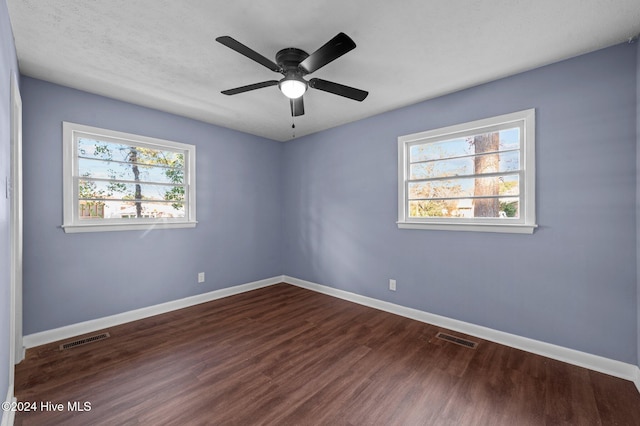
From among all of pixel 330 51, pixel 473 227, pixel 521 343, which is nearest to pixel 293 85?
pixel 330 51

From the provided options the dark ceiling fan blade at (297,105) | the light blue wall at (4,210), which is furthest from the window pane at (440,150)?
the light blue wall at (4,210)

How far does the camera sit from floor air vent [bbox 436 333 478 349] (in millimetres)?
2643

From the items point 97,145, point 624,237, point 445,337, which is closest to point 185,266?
point 97,145

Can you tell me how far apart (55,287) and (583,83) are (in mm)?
5207

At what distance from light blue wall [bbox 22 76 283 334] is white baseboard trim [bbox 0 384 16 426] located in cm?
112

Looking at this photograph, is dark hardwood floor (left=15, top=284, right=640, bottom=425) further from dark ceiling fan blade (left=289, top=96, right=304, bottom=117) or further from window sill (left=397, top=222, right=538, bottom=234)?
dark ceiling fan blade (left=289, top=96, right=304, bottom=117)

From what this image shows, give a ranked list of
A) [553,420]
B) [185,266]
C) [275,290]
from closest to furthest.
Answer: [553,420], [185,266], [275,290]

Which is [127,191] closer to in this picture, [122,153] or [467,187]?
[122,153]

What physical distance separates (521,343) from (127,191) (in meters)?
4.50

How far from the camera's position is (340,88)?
225 cm

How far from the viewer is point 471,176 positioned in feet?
9.68

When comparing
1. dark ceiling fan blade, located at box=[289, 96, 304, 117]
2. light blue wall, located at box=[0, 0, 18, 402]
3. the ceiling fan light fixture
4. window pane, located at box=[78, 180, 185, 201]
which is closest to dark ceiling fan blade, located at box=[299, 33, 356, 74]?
the ceiling fan light fixture

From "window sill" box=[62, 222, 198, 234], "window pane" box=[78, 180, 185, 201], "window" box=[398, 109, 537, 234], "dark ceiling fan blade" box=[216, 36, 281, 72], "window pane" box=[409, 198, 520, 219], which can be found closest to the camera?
"dark ceiling fan blade" box=[216, 36, 281, 72]

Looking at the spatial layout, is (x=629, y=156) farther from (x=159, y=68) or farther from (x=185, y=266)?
(x=185, y=266)
